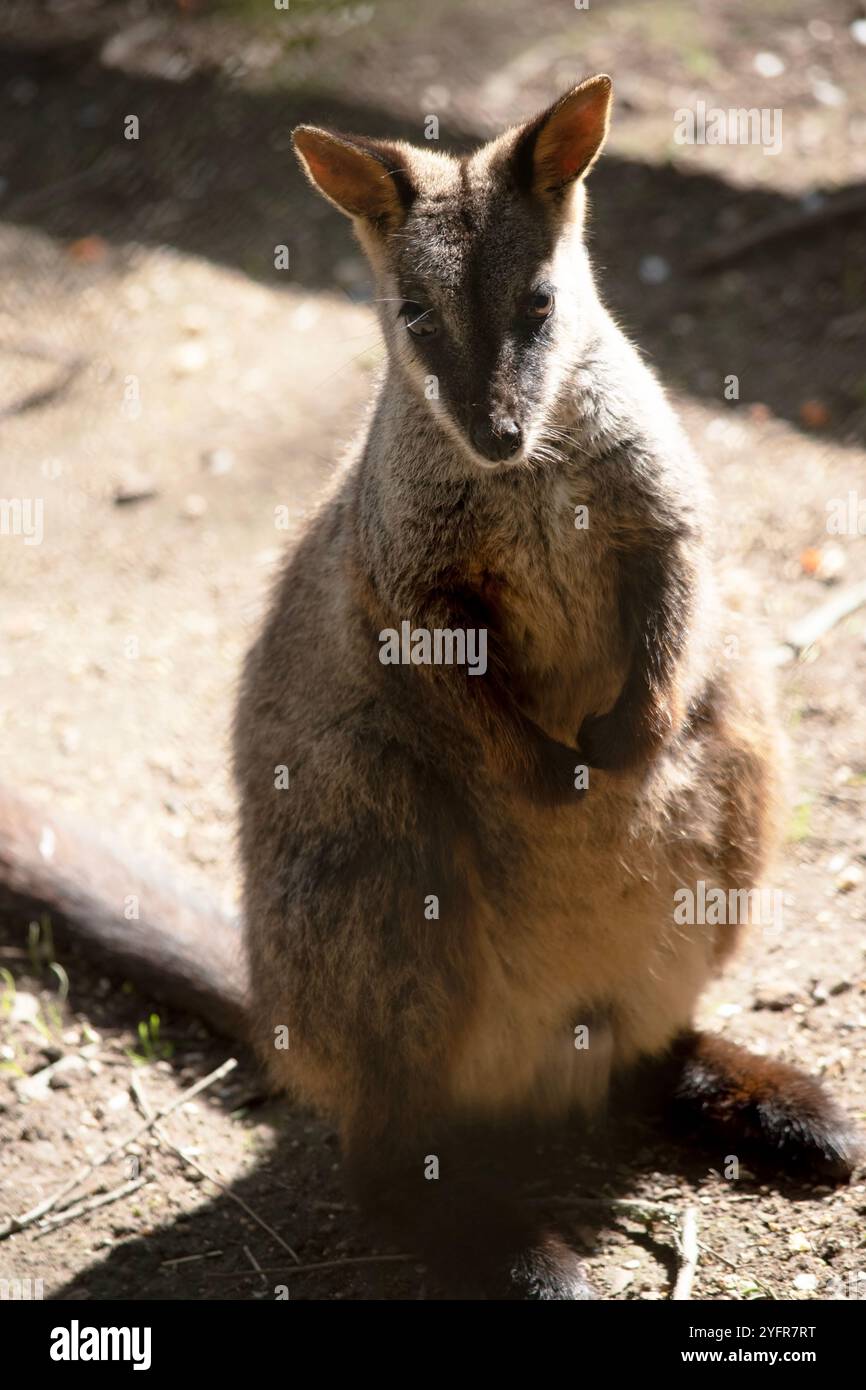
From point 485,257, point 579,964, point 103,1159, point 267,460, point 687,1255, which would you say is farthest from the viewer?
point 267,460

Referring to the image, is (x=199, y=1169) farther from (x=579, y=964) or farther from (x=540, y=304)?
(x=540, y=304)

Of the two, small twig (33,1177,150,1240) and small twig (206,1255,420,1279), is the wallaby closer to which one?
small twig (206,1255,420,1279)

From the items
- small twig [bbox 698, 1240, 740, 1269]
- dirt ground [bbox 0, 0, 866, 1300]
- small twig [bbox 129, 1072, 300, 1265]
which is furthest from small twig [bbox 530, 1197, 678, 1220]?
small twig [bbox 129, 1072, 300, 1265]

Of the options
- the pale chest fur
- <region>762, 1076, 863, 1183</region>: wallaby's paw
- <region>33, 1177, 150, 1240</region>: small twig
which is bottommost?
<region>33, 1177, 150, 1240</region>: small twig

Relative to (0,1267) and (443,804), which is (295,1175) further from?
(443,804)

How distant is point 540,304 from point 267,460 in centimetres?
411

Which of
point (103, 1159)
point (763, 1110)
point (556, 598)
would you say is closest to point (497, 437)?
point (556, 598)

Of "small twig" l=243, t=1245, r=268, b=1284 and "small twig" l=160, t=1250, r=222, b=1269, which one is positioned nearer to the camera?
"small twig" l=243, t=1245, r=268, b=1284

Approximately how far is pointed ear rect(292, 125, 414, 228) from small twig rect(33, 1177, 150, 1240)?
2.80 m

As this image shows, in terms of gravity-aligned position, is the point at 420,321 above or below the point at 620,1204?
above

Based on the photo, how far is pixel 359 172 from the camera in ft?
12.7

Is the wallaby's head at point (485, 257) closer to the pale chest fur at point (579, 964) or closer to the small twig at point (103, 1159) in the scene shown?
the pale chest fur at point (579, 964)

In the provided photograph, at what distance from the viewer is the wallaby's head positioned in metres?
3.62

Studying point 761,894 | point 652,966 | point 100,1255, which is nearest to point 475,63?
point 761,894
